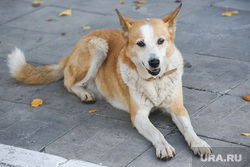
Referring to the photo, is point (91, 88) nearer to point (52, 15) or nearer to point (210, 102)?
point (210, 102)

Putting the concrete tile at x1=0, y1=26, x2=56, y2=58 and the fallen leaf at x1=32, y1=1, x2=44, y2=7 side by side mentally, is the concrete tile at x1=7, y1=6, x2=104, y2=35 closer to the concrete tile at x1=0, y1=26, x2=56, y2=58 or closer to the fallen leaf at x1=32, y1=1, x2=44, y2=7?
the concrete tile at x1=0, y1=26, x2=56, y2=58

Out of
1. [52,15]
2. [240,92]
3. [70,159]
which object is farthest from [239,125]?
A: [52,15]

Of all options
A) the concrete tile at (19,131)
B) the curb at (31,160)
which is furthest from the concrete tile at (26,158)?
the concrete tile at (19,131)

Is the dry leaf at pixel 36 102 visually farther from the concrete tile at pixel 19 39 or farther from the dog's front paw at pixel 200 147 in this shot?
the dog's front paw at pixel 200 147

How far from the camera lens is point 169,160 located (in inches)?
171

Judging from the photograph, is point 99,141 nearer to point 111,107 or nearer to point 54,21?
point 111,107

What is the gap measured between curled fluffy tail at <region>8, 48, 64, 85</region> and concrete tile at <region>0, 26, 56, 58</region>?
1150mm

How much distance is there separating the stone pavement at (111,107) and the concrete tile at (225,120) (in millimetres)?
11

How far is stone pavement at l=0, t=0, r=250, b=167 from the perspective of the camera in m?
4.60

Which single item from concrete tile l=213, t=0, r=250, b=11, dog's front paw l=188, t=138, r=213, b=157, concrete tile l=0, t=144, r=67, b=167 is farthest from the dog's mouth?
concrete tile l=213, t=0, r=250, b=11

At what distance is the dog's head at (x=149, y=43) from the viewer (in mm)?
4602

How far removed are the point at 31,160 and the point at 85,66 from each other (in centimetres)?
185

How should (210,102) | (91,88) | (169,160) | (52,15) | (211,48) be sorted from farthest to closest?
1. (52,15)
2. (211,48)
3. (91,88)
4. (210,102)
5. (169,160)

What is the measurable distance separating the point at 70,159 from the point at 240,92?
8.04 ft
